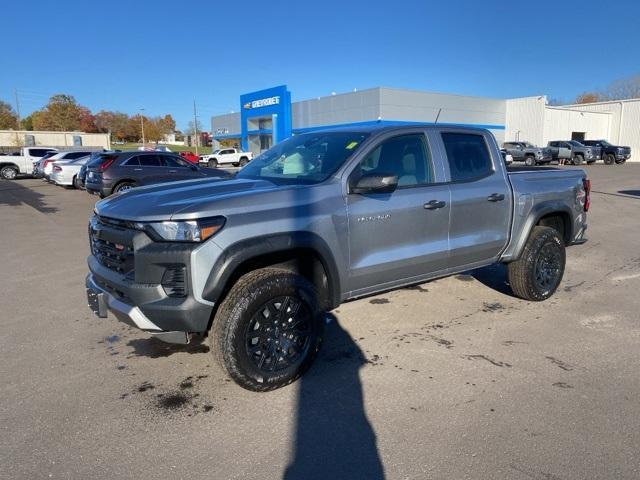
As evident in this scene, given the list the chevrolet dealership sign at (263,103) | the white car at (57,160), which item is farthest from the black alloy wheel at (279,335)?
the chevrolet dealership sign at (263,103)

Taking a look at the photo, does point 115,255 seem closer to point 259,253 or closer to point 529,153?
point 259,253

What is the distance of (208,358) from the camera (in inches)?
165

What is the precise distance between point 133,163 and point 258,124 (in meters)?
31.4

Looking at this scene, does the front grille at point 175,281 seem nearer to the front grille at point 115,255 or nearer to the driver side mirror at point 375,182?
the front grille at point 115,255

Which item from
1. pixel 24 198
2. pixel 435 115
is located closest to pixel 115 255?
pixel 24 198

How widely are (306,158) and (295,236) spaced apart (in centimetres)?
114

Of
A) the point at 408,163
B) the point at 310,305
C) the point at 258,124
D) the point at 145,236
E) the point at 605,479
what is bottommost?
the point at 605,479

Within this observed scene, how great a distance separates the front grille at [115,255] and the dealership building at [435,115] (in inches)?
1440

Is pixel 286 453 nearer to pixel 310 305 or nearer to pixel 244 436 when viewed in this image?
pixel 244 436

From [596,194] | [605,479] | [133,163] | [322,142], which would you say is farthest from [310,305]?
[596,194]

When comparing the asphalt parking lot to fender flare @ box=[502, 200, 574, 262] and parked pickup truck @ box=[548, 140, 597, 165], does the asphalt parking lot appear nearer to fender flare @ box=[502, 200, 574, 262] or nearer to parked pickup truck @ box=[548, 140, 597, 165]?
fender flare @ box=[502, 200, 574, 262]

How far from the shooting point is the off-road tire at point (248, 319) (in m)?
3.34

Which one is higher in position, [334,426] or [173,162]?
[173,162]

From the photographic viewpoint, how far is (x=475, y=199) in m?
4.78
